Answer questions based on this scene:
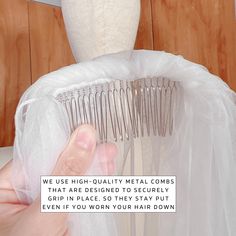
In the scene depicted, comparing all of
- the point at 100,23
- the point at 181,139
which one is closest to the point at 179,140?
the point at 181,139

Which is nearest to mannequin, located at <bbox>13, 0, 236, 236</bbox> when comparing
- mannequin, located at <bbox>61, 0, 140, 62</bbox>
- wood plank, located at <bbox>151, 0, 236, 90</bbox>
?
mannequin, located at <bbox>61, 0, 140, 62</bbox>

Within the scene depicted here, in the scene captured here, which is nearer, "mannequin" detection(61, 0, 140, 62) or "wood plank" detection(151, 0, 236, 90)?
"mannequin" detection(61, 0, 140, 62)

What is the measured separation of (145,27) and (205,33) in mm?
167

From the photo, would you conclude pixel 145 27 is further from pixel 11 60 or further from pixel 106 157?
pixel 106 157

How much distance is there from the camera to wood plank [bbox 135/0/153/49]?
91 cm

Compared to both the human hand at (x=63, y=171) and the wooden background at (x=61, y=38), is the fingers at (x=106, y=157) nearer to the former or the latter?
the human hand at (x=63, y=171)

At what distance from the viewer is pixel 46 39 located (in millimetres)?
880

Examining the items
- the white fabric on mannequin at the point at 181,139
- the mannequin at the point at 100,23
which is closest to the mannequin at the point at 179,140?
the white fabric on mannequin at the point at 181,139

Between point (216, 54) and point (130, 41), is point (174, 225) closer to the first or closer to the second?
point (130, 41)

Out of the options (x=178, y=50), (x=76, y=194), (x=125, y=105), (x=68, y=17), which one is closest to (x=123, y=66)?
(x=125, y=105)

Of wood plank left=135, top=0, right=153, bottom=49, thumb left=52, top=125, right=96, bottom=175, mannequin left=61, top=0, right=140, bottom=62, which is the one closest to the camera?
thumb left=52, top=125, right=96, bottom=175

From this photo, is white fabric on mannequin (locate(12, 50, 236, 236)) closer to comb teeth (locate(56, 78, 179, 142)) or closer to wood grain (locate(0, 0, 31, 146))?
comb teeth (locate(56, 78, 179, 142))

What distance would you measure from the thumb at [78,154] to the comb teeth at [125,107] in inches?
1.2

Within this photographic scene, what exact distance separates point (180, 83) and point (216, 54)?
1.36 feet
